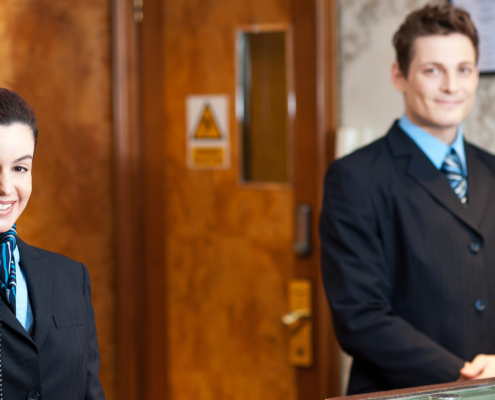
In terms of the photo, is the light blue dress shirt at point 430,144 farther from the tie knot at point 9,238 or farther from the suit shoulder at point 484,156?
the tie knot at point 9,238

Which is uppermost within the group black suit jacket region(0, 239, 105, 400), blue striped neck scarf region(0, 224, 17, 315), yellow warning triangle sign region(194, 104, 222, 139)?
yellow warning triangle sign region(194, 104, 222, 139)

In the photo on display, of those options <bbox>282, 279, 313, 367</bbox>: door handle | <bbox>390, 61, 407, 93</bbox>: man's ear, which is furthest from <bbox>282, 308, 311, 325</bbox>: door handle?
<bbox>390, 61, 407, 93</bbox>: man's ear

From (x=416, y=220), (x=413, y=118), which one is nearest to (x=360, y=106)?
(x=413, y=118)

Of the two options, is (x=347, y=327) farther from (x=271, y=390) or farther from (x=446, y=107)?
(x=271, y=390)

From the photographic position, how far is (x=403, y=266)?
1.47m

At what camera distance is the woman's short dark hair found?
0.95 m

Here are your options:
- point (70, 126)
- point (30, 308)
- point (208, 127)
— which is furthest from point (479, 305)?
point (70, 126)

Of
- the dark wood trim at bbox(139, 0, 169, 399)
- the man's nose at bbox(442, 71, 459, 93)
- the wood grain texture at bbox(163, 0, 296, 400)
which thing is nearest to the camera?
the man's nose at bbox(442, 71, 459, 93)

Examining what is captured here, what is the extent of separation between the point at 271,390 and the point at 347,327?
3.69 ft

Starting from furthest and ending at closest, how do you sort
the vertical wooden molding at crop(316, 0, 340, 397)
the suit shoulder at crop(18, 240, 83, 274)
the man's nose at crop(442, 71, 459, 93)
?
the vertical wooden molding at crop(316, 0, 340, 397) < the man's nose at crop(442, 71, 459, 93) < the suit shoulder at crop(18, 240, 83, 274)

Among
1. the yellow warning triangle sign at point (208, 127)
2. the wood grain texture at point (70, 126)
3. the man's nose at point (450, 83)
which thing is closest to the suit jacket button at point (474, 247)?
the man's nose at point (450, 83)

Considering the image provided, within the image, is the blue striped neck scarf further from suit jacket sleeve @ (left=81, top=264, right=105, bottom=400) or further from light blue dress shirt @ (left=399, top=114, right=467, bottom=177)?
light blue dress shirt @ (left=399, top=114, right=467, bottom=177)

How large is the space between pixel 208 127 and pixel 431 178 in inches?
47.2

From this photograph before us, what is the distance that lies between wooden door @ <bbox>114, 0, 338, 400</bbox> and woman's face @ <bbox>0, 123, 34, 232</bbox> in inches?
57.0
